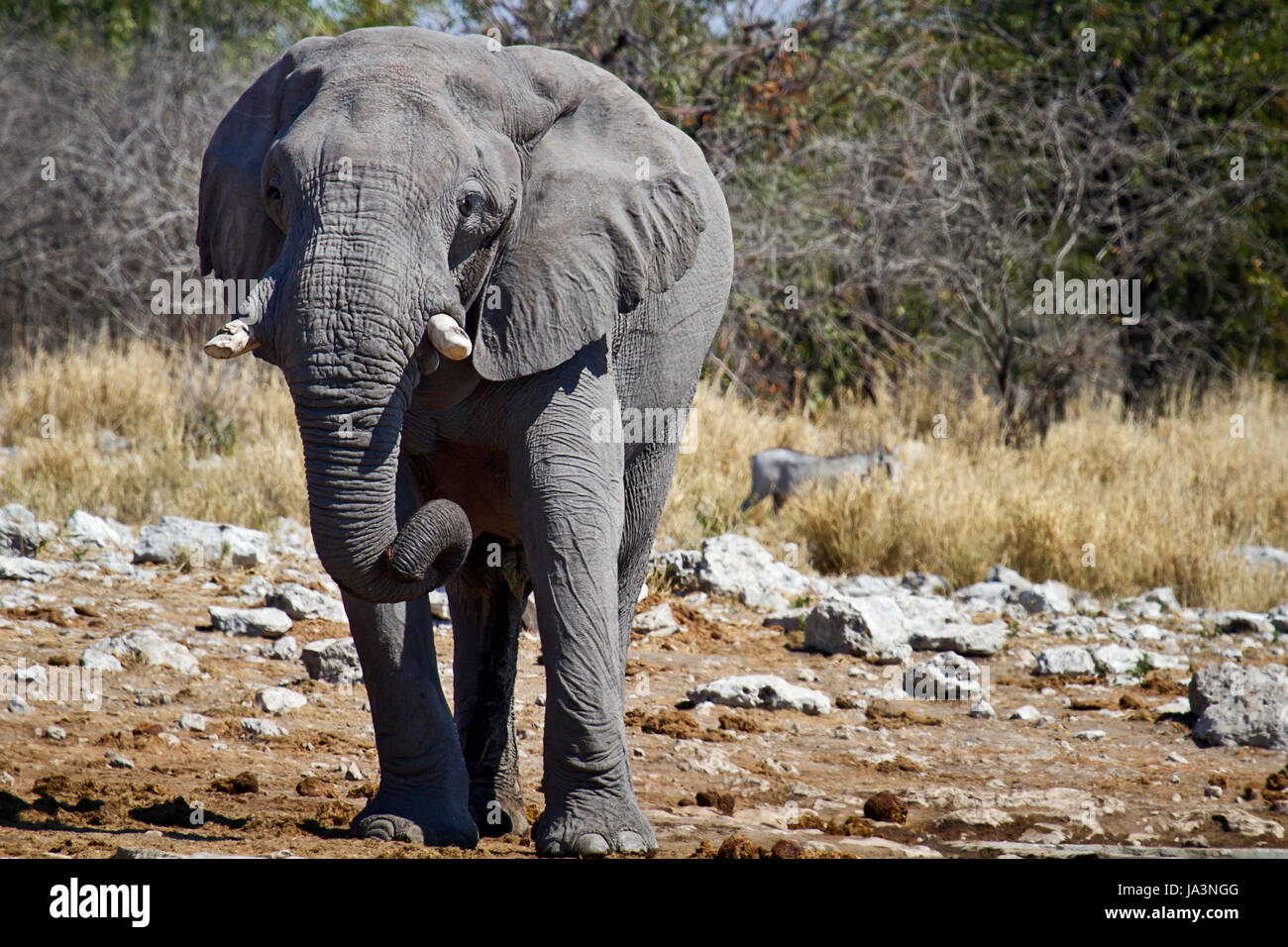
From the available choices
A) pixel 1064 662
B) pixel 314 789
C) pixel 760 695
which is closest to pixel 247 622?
pixel 314 789

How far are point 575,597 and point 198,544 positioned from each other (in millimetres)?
4203

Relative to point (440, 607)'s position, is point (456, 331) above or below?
above

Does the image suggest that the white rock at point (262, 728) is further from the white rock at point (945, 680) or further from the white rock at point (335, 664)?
the white rock at point (945, 680)

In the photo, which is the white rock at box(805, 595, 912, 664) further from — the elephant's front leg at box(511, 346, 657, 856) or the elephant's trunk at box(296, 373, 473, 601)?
the elephant's trunk at box(296, 373, 473, 601)

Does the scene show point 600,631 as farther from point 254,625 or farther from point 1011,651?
point 1011,651

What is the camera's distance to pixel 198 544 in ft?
25.4

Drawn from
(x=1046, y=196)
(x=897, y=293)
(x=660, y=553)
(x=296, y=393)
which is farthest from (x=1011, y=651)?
(x=1046, y=196)

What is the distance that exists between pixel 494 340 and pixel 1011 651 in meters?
4.47

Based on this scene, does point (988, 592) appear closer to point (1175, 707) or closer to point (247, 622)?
point (1175, 707)

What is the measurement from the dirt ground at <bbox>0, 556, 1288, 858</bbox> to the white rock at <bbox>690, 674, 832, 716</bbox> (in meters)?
0.07

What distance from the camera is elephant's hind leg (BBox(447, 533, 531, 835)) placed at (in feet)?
16.0

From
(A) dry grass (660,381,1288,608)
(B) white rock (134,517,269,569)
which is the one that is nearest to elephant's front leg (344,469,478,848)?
(B) white rock (134,517,269,569)

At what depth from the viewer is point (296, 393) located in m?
3.57

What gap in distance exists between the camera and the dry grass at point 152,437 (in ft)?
28.7
